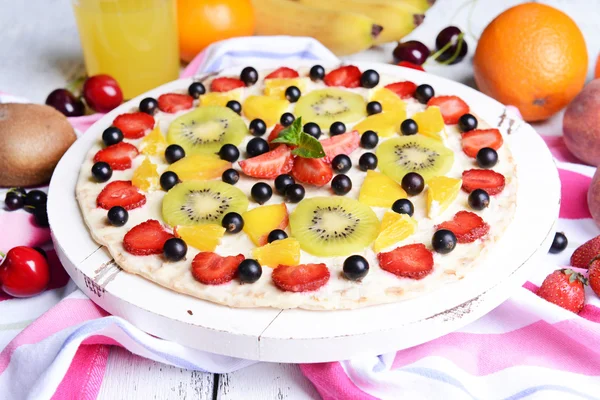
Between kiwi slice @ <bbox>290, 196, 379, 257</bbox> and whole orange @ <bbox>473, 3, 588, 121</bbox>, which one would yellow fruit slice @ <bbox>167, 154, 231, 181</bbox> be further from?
whole orange @ <bbox>473, 3, 588, 121</bbox>

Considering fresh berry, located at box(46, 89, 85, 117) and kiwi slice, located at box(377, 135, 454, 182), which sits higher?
kiwi slice, located at box(377, 135, 454, 182)

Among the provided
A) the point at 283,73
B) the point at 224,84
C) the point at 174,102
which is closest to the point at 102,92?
the point at 174,102

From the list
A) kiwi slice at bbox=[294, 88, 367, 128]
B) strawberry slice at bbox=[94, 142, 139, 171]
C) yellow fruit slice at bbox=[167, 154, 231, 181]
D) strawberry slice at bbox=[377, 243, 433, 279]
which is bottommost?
strawberry slice at bbox=[94, 142, 139, 171]

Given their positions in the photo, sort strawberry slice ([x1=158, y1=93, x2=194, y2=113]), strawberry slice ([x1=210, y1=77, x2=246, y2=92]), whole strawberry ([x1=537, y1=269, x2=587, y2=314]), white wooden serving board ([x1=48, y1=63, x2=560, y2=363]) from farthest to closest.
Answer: strawberry slice ([x1=210, y1=77, x2=246, y2=92]), strawberry slice ([x1=158, y1=93, x2=194, y2=113]), whole strawberry ([x1=537, y1=269, x2=587, y2=314]), white wooden serving board ([x1=48, y1=63, x2=560, y2=363])

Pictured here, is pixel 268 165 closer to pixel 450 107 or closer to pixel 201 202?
pixel 201 202

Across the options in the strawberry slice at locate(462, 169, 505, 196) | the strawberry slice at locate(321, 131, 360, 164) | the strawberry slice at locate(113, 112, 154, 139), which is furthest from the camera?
the strawberry slice at locate(113, 112, 154, 139)

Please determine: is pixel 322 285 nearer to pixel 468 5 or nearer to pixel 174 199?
pixel 174 199

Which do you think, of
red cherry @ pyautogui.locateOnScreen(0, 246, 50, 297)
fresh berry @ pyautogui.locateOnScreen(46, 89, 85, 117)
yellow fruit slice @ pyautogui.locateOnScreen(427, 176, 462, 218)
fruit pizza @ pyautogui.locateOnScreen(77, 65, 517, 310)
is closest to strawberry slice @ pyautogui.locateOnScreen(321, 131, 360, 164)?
fruit pizza @ pyautogui.locateOnScreen(77, 65, 517, 310)

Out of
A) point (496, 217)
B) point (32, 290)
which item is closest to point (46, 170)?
point (32, 290)
